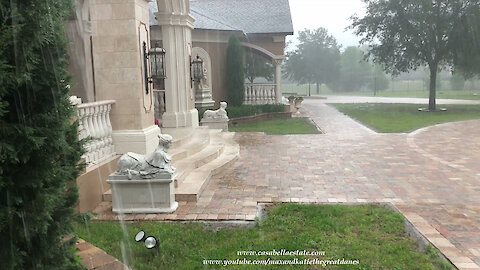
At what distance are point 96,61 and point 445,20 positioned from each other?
20987 mm

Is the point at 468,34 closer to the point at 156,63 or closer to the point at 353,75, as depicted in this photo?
the point at 156,63

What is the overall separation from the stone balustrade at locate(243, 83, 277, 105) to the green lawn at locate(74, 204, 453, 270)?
15376 mm

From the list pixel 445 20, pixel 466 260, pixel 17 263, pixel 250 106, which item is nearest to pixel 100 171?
pixel 17 263

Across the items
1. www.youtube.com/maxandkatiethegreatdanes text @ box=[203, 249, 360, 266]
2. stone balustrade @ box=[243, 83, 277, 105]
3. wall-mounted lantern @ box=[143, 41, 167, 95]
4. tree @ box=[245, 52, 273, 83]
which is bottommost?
www.youtube.com/maxandkatiethegreatdanes text @ box=[203, 249, 360, 266]

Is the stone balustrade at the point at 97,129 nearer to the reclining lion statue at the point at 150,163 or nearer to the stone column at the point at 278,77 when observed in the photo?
the reclining lion statue at the point at 150,163

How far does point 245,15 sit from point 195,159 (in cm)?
1702

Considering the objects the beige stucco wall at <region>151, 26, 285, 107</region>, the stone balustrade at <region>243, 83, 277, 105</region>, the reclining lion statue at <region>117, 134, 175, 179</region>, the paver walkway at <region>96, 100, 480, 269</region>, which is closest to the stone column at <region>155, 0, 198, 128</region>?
the paver walkway at <region>96, 100, 480, 269</region>

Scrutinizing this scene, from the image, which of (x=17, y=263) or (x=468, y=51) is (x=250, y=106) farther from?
(x=17, y=263)

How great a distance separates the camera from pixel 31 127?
2.25 metres

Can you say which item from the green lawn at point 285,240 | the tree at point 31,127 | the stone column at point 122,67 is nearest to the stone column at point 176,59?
the stone column at point 122,67

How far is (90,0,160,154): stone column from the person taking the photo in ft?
21.6

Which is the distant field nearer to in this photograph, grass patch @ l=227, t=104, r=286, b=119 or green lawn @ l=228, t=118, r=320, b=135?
grass patch @ l=227, t=104, r=286, b=119

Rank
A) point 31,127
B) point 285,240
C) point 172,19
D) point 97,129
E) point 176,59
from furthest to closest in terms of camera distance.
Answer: point 176,59 < point 172,19 < point 97,129 < point 285,240 < point 31,127

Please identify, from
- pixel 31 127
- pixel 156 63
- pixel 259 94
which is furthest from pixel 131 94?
pixel 259 94
